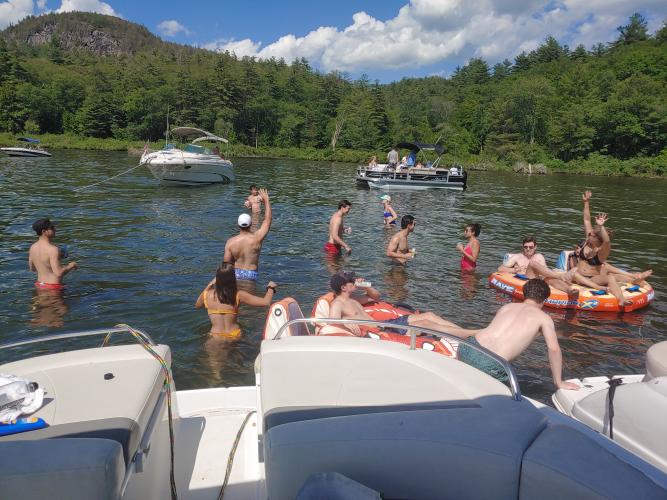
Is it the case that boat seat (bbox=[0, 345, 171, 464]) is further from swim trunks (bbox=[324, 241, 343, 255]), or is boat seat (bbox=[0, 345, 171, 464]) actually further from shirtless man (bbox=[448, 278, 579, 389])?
swim trunks (bbox=[324, 241, 343, 255])

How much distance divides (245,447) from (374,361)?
1131 millimetres

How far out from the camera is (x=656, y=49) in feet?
293

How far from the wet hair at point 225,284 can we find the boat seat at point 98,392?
9.24ft

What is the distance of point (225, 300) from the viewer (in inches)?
246

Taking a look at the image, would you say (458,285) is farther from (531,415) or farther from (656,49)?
(656,49)

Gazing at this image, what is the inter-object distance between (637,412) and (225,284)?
446cm

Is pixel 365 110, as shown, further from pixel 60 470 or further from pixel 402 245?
pixel 60 470

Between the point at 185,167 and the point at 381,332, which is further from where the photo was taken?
the point at 185,167

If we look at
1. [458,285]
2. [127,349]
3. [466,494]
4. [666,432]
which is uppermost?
[127,349]

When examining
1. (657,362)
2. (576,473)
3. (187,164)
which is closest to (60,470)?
(576,473)

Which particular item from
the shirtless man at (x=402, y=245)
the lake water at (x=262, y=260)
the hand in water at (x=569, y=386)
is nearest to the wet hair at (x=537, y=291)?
the hand in water at (x=569, y=386)

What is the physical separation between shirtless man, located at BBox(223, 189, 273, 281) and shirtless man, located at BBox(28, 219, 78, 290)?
2.74 metres

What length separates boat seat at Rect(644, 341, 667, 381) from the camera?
3916 millimetres

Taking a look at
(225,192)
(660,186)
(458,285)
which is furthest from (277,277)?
(660,186)
